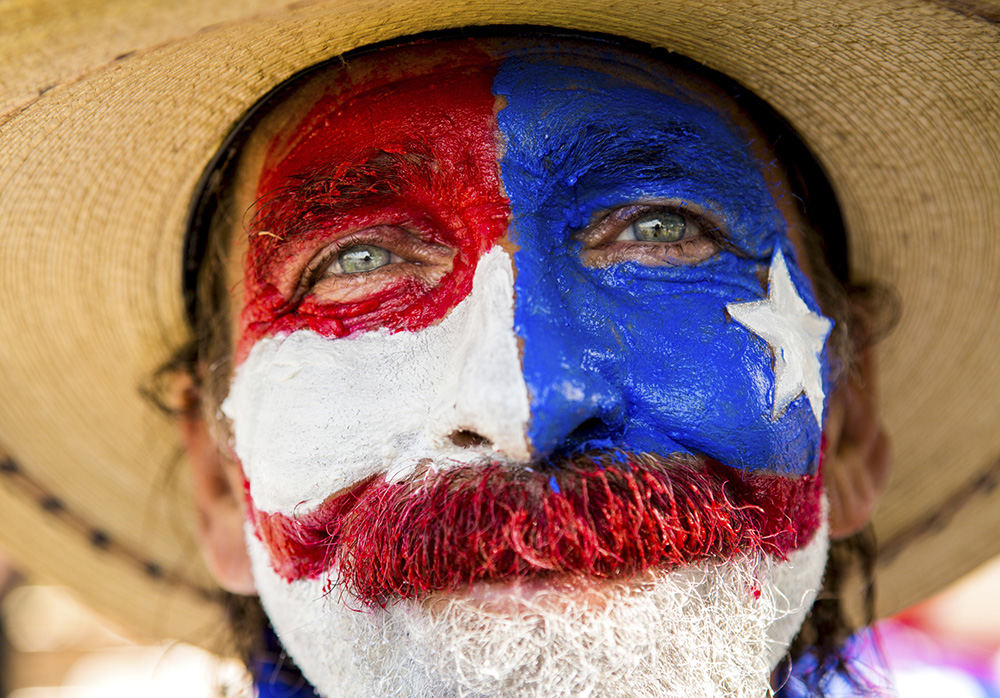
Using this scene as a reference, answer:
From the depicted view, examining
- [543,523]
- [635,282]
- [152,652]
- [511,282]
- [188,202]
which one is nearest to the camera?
[543,523]

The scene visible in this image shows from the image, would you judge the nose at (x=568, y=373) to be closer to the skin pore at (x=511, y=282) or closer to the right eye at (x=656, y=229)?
the skin pore at (x=511, y=282)

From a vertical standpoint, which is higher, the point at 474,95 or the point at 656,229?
the point at 474,95

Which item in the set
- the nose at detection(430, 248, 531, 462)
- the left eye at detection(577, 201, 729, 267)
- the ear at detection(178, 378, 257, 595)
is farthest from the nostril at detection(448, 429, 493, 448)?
the ear at detection(178, 378, 257, 595)

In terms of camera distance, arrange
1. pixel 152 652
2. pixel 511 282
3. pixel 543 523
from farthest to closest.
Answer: pixel 152 652
pixel 511 282
pixel 543 523

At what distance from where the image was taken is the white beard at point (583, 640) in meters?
1.20

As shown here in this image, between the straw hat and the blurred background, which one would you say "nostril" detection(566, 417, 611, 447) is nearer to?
the straw hat

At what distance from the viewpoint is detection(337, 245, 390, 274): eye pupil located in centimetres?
154

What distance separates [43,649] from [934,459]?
205 inches

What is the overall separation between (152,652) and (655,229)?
5494 mm

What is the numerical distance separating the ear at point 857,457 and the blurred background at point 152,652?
75.6 inches

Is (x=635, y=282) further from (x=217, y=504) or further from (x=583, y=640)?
(x=217, y=504)

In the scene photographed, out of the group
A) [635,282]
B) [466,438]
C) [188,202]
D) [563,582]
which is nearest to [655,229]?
[635,282]

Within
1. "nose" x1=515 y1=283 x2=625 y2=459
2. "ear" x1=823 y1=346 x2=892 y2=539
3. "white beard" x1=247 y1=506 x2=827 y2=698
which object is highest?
"nose" x1=515 y1=283 x2=625 y2=459

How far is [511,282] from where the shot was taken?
134cm
